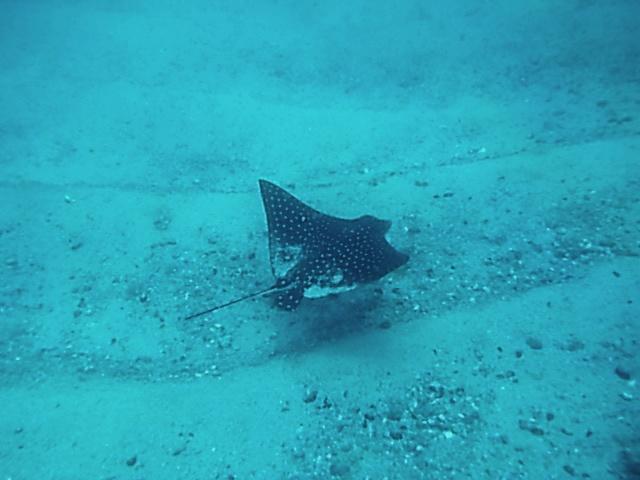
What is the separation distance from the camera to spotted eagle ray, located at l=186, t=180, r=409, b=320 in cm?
395

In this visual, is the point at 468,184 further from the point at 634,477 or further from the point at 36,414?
the point at 36,414

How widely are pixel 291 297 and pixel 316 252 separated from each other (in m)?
0.59

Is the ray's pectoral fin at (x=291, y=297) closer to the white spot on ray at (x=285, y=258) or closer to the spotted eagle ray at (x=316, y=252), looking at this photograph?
the spotted eagle ray at (x=316, y=252)

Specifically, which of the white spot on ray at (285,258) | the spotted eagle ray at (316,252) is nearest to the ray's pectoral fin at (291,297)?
the spotted eagle ray at (316,252)

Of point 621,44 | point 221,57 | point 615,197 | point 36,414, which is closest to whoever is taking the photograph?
point 36,414

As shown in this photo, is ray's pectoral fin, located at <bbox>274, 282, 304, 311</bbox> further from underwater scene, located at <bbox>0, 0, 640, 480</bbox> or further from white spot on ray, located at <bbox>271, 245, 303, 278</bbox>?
white spot on ray, located at <bbox>271, 245, 303, 278</bbox>

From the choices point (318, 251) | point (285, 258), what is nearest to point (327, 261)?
point (318, 251)

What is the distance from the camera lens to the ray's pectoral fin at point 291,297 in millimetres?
3969

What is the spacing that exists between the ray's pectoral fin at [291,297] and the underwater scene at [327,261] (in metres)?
0.02

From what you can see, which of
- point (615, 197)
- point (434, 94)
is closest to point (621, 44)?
point (434, 94)

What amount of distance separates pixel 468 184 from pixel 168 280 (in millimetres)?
4458

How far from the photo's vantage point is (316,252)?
4289 millimetres

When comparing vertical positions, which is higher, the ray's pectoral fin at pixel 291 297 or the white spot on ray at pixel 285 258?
the white spot on ray at pixel 285 258

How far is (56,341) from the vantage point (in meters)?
4.39
